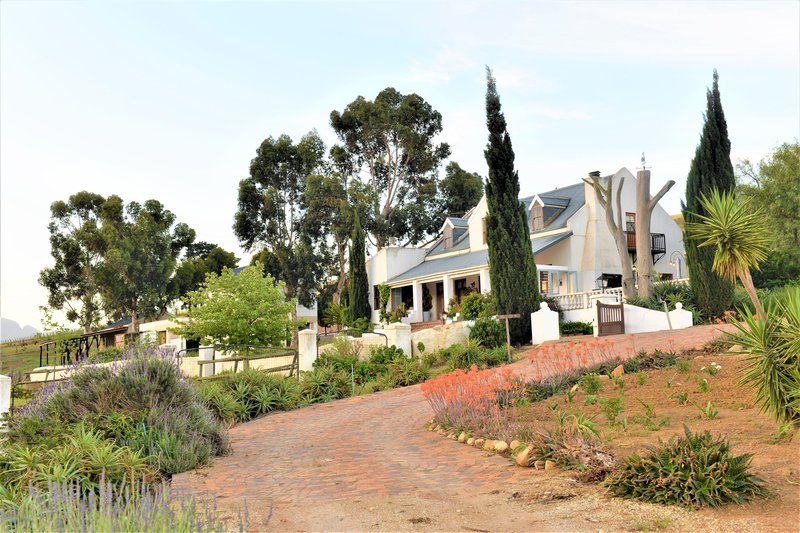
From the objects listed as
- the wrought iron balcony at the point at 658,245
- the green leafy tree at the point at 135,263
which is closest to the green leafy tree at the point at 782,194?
the wrought iron balcony at the point at 658,245

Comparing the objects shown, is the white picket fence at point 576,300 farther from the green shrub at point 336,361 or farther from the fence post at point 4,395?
the fence post at point 4,395

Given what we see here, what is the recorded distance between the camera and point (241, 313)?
24016 mm

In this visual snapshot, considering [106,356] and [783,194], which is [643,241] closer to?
[783,194]

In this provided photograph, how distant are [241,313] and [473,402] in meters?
16.2

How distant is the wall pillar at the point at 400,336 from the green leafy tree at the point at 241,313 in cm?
625

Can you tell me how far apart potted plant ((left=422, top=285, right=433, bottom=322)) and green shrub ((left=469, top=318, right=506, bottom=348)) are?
1657 centimetres

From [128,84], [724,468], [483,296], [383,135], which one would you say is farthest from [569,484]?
[383,135]

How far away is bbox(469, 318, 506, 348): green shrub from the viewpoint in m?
20.3

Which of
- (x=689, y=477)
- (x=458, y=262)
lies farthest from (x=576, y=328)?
(x=689, y=477)

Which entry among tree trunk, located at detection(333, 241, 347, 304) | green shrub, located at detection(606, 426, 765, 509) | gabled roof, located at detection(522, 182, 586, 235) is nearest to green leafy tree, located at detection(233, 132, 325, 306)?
tree trunk, located at detection(333, 241, 347, 304)

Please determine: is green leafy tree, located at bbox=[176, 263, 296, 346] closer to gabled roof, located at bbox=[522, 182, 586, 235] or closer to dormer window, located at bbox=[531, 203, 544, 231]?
gabled roof, located at bbox=[522, 182, 586, 235]

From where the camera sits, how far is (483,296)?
28031 mm

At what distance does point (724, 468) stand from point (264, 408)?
10179mm

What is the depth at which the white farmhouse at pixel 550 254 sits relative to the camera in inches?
1231
